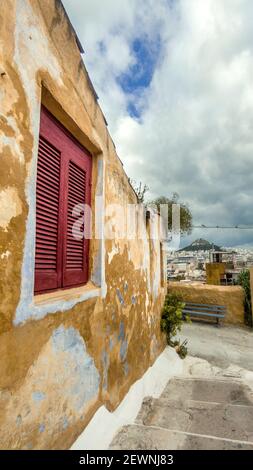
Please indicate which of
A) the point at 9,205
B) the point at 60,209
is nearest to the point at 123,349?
the point at 60,209

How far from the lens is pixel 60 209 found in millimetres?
2191

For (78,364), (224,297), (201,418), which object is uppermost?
(78,364)

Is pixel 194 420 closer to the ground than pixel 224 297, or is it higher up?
closer to the ground

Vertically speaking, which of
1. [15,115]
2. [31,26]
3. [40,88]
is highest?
[31,26]

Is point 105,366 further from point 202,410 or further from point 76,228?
point 202,410

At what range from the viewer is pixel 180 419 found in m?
3.15

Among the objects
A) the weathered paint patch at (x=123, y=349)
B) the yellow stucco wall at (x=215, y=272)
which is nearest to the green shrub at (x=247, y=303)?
the yellow stucco wall at (x=215, y=272)

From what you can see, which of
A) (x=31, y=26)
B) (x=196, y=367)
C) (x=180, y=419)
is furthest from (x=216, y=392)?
(x=31, y=26)

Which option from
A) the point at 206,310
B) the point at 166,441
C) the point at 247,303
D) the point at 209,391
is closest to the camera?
the point at 166,441

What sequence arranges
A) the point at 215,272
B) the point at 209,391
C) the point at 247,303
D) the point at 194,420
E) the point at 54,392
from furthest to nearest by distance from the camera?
the point at 215,272, the point at 247,303, the point at 209,391, the point at 194,420, the point at 54,392

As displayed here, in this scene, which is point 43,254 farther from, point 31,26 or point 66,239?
point 31,26

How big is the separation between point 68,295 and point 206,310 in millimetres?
8870
